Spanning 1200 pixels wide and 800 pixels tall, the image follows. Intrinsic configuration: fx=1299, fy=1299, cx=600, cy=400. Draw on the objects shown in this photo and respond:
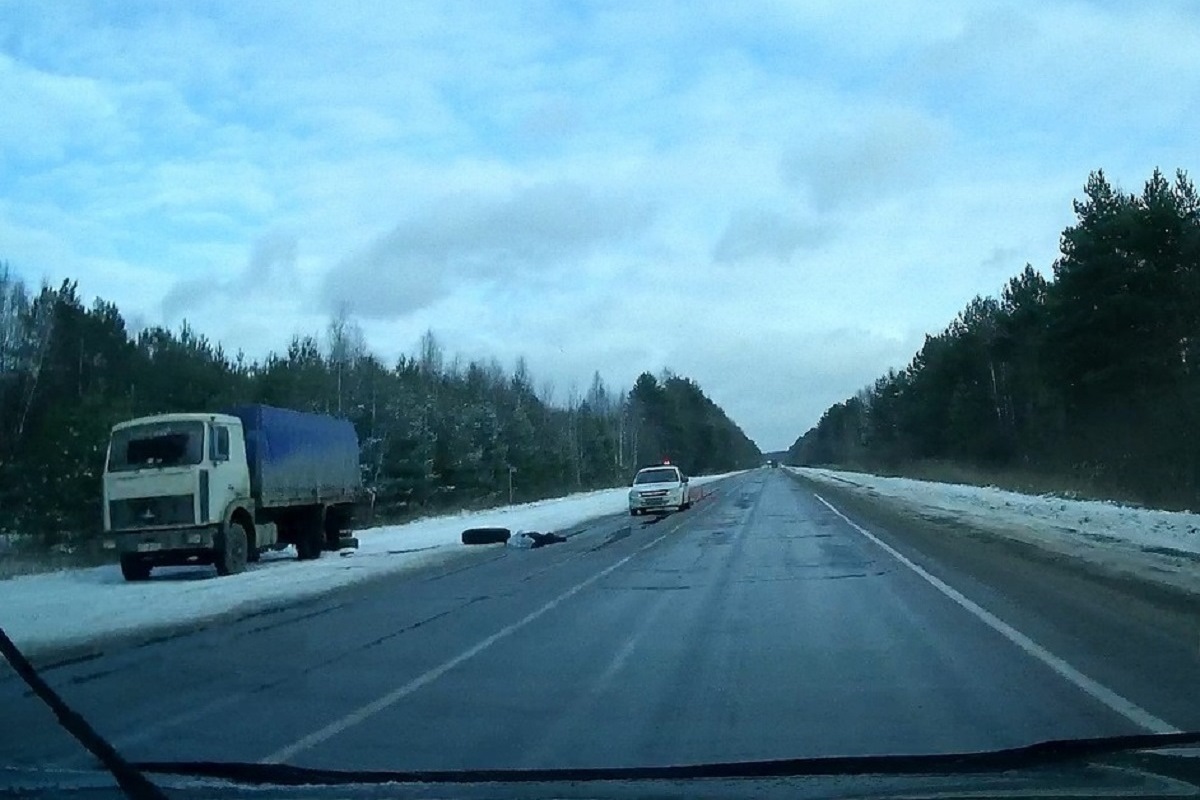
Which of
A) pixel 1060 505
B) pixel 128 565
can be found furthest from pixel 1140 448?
pixel 128 565

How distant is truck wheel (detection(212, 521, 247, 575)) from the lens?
79.0ft

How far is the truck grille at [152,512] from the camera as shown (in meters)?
23.7

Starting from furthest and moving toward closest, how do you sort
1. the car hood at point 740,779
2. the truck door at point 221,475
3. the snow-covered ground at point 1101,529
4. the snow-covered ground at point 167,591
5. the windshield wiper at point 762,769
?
the truck door at point 221,475, the snow-covered ground at point 1101,529, the snow-covered ground at point 167,591, the windshield wiper at point 762,769, the car hood at point 740,779

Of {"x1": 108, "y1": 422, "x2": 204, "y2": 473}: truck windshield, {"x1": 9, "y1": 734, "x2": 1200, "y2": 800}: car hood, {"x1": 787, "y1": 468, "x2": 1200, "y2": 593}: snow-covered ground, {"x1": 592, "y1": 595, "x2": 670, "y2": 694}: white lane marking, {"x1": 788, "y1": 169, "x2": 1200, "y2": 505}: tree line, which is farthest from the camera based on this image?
{"x1": 788, "y1": 169, "x2": 1200, "y2": 505}: tree line

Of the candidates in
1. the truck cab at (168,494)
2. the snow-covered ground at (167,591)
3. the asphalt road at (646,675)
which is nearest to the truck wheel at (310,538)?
the snow-covered ground at (167,591)

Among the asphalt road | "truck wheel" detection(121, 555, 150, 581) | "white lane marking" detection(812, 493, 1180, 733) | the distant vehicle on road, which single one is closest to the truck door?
"truck wheel" detection(121, 555, 150, 581)

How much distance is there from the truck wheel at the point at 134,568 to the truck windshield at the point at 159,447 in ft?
5.45

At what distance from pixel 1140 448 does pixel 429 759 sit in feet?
148

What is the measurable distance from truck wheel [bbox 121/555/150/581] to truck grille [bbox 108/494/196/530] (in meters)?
0.65

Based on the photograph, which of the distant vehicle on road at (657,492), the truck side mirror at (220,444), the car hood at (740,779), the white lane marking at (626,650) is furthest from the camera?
the distant vehicle on road at (657,492)

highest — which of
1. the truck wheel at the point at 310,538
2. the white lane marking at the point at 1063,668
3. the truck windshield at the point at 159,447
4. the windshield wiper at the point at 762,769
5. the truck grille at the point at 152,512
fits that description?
the truck windshield at the point at 159,447

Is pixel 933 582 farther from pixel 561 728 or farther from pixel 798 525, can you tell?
pixel 798 525

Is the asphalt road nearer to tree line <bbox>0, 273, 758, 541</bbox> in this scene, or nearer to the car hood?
the car hood

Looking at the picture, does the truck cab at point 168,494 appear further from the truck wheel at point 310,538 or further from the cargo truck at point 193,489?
the truck wheel at point 310,538
